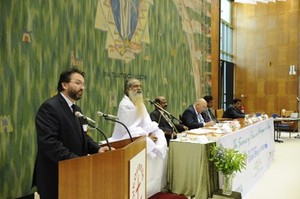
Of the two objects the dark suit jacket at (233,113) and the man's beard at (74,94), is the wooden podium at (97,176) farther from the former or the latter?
the dark suit jacket at (233,113)

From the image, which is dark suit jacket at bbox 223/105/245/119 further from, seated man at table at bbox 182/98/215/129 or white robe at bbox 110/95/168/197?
white robe at bbox 110/95/168/197

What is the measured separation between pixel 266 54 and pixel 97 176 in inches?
476

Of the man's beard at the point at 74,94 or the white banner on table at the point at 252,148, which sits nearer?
the man's beard at the point at 74,94

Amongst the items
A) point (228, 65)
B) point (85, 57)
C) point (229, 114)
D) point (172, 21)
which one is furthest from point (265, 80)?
point (85, 57)

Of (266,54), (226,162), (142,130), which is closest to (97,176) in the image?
(142,130)

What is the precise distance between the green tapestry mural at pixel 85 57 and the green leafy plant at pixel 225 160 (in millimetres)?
2022

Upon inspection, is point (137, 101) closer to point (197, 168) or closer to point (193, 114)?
point (197, 168)

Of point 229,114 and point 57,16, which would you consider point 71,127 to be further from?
point 229,114

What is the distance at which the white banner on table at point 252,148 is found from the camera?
4.02m

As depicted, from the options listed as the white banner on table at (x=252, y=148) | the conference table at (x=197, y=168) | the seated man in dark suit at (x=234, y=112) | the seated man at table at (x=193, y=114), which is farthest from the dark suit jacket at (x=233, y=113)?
the conference table at (x=197, y=168)

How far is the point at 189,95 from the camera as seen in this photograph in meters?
8.20

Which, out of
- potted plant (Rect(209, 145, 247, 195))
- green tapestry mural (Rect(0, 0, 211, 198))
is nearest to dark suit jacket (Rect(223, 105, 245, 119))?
green tapestry mural (Rect(0, 0, 211, 198))

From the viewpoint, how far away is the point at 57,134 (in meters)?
2.14

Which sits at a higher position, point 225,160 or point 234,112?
point 234,112
